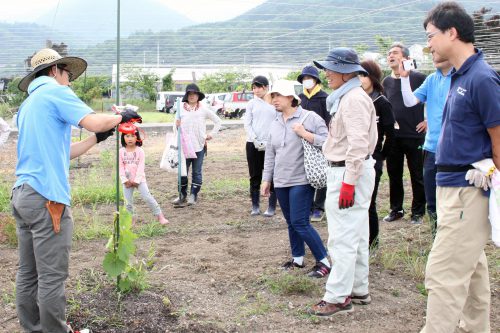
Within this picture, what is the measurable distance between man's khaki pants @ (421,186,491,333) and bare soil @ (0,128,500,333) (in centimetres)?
75

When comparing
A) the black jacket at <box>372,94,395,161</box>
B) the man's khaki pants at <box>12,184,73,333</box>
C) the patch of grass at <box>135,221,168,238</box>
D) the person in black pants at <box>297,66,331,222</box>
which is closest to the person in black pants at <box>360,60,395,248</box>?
the black jacket at <box>372,94,395,161</box>

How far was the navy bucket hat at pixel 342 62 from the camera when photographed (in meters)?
3.83

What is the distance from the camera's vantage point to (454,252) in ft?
9.78

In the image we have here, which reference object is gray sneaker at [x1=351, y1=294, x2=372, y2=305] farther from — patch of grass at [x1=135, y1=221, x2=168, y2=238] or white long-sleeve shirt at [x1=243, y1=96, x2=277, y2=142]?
white long-sleeve shirt at [x1=243, y1=96, x2=277, y2=142]

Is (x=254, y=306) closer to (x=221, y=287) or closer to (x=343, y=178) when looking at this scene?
(x=221, y=287)

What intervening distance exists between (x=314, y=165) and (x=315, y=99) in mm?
1902

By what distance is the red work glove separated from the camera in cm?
364

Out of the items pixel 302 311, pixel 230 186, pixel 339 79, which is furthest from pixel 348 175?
pixel 230 186

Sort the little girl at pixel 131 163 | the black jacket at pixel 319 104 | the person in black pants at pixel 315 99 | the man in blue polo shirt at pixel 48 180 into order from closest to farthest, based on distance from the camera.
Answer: the man in blue polo shirt at pixel 48 180, the person in black pants at pixel 315 99, the black jacket at pixel 319 104, the little girl at pixel 131 163

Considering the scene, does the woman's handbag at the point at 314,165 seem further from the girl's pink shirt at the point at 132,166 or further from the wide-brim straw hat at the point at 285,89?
the girl's pink shirt at the point at 132,166

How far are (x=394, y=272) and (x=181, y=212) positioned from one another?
3317 mm

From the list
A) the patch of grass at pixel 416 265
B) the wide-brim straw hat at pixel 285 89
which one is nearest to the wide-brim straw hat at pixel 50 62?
the wide-brim straw hat at pixel 285 89

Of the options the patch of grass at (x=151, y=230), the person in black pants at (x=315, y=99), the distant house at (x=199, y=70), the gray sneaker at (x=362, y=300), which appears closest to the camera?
the gray sneaker at (x=362, y=300)

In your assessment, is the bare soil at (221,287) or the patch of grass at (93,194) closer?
the bare soil at (221,287)
